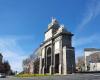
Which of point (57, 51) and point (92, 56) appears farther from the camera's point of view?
point (92, 56)

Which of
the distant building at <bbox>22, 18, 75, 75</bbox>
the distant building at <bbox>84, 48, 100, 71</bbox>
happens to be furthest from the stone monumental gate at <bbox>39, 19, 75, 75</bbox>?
the distant building at <bbox>84, 48, 100, 71</bbox>

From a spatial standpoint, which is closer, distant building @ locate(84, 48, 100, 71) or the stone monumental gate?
the stone monumental gate

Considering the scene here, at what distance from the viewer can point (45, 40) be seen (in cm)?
8169

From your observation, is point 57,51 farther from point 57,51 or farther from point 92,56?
point 92,56

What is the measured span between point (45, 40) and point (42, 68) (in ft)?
31.4

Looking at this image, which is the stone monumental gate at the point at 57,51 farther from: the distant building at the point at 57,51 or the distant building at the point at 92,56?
the distant building at the point at 92,56

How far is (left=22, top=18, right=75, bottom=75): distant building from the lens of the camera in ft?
211

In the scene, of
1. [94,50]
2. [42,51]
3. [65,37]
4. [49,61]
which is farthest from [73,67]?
[94,50]

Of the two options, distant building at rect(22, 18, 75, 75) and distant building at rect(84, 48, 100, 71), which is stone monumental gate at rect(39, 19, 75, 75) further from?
distant building at rect(84, 48, 100, 71)

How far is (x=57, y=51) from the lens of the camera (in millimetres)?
71625

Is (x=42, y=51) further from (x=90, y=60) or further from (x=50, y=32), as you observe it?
(x=90, y=60)

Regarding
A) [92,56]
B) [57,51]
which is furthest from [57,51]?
[92,56]

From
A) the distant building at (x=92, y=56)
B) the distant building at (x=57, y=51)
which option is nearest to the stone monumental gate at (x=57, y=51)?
the distant building at (x=57, y=51)

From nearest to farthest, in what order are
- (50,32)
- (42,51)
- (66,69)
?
(66,69) < (50,32) < (42,51)
